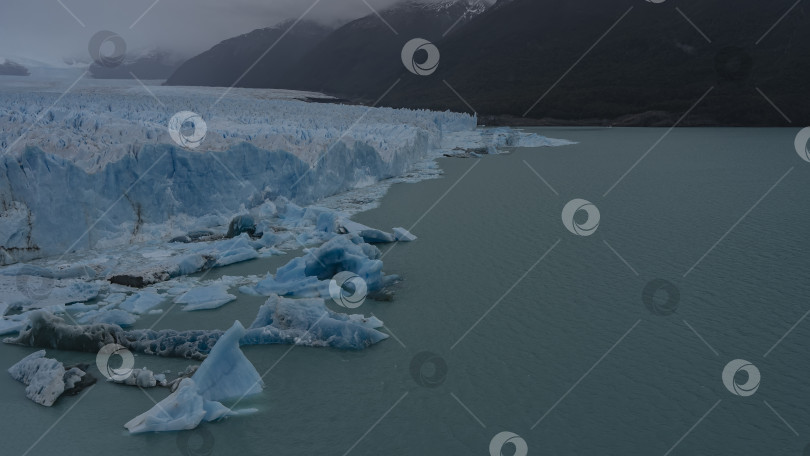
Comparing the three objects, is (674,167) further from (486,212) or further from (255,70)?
(255,70)

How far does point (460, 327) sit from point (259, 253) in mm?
4775

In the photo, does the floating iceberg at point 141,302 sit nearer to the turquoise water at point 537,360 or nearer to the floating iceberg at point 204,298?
the floating iceberg at point 204,298

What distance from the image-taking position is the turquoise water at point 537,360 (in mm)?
5254

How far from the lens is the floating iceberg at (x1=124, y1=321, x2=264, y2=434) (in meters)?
5.28

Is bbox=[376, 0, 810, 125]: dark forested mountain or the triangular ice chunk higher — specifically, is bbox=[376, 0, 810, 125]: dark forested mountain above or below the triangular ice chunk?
above

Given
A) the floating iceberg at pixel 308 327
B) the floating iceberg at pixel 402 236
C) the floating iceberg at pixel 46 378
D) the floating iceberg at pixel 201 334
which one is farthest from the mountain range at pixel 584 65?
the floating iceberg at pixel 46 378

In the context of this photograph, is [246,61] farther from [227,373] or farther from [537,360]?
[537,360]

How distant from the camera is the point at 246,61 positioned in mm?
108375

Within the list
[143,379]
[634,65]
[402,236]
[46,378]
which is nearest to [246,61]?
[634,65]

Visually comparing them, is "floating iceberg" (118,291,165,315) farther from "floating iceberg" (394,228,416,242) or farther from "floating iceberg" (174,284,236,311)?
"floating iceberg" (394,228,416,242)

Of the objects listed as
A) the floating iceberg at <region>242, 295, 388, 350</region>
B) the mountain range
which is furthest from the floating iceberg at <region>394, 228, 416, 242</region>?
the mountain range

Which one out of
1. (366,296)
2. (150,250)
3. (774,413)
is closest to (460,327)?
(366,296)

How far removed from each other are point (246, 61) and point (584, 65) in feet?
215

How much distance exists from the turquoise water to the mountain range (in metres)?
21.8
